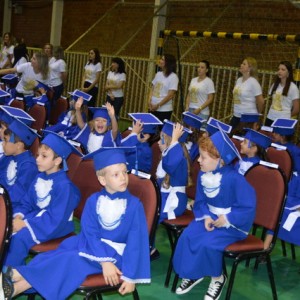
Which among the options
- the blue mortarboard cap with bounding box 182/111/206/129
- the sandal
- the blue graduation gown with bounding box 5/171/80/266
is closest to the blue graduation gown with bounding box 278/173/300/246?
the blue mortarboard cap with bounding box 182/111/206/129

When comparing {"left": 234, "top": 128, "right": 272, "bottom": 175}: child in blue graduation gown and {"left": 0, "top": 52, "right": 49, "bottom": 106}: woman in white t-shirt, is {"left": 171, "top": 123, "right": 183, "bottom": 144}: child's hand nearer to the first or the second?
{"left": 234, "top": 128, "right": 272, "bottom": 175}: child in blue graduation gown

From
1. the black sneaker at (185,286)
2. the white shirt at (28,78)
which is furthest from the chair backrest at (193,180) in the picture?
the white shirt at (28,78)

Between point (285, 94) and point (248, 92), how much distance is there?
0.45 m

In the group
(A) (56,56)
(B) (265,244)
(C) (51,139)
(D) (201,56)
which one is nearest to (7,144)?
(C) (51,139)

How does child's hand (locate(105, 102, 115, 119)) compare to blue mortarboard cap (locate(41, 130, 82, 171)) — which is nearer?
blue mortarboard cap (locate(41, 130, 82, 171))

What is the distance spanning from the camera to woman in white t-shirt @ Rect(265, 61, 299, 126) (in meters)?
6.11

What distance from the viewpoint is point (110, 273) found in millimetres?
2506

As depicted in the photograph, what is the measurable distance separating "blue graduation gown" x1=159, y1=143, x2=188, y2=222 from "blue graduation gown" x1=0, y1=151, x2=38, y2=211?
0.95 metres

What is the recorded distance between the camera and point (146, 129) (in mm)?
4531

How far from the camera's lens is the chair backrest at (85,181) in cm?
329

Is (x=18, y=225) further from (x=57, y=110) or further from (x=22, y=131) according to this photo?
(x=57, y=110)

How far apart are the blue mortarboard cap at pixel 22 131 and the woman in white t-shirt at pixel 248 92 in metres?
3.42

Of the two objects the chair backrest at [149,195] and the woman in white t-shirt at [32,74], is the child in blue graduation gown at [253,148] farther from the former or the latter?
the woman in white t-shirt at [32,74]

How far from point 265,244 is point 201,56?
7390 millimetres
